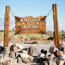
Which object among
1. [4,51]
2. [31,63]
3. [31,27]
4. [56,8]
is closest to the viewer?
[31,63]

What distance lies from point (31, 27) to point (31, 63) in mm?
3193

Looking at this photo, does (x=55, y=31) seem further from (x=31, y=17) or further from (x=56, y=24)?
(x=31, y=17)

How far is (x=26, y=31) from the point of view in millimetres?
8812

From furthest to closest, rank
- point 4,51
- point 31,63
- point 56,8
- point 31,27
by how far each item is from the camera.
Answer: point 31,27, point 56,8, point 4,51, point 31,63

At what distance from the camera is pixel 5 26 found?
8.30 m

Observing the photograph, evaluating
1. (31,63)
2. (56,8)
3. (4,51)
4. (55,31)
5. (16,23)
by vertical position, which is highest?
(56,8)

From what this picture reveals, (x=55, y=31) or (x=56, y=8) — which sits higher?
(x=56, y=8)

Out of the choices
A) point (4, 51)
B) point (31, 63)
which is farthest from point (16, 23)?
point (31, 63)

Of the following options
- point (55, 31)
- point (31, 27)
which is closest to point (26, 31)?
point (31, 27)

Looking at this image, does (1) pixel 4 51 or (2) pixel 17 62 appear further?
(1) pixel 4 51

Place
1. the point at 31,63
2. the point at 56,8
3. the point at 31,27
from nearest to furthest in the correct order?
the point at 31,63
the point at 56,8
the point at 31,27

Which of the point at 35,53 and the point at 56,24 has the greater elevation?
the point at 56,24

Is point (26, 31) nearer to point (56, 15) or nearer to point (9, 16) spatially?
point (9, 16)

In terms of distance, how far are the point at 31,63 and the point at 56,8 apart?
165 inches
